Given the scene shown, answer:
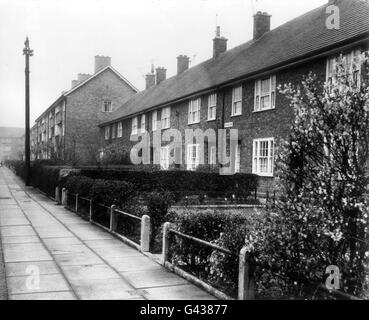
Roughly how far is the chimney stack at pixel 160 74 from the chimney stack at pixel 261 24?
16815 mm

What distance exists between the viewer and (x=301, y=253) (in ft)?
17.9

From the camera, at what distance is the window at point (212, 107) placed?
2520 cm

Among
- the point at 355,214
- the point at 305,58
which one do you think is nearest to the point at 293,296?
the point at 355,214

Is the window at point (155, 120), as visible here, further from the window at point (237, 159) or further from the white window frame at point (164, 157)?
the window at point (237, 159)

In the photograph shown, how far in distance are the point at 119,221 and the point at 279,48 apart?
13.2 meters

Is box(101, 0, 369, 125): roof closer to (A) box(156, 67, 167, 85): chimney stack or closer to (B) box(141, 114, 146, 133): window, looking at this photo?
(B) box(141, 114, 146, 133): window

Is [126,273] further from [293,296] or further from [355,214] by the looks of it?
[355,214]

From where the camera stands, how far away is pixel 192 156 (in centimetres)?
2789

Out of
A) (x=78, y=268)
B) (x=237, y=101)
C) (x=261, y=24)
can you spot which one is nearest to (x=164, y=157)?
(x=237, y=101)

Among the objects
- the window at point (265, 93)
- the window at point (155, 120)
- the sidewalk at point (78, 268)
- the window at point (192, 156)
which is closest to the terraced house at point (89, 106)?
the window at point (155, 120)

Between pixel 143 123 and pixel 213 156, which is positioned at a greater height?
pixel 143 123

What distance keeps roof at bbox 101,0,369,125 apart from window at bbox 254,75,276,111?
0.70 m

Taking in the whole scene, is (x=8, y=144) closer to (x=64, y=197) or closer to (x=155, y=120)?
(x=155, y=120)
